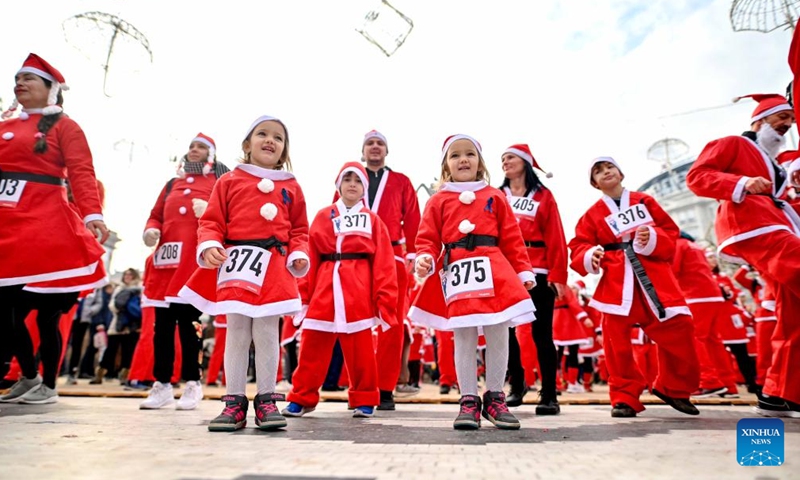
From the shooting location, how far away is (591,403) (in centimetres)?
543

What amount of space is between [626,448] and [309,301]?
2.59 meters

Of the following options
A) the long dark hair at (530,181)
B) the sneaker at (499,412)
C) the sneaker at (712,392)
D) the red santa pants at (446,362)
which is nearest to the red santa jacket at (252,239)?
the sneaker at (499,412)

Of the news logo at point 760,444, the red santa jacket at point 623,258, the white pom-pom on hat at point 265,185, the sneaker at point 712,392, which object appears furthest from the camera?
the sneaker at point 712,392

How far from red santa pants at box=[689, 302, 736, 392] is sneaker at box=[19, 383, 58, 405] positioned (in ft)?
21.7

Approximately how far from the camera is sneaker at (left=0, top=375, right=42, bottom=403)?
418 cm

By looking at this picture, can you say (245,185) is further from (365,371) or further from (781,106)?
(781,106)

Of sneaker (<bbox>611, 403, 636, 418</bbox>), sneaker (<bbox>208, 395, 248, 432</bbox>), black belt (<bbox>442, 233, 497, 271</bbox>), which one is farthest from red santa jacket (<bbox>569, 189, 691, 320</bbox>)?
sneaker (<bbox>208, 395, 248, 432</bbox>)

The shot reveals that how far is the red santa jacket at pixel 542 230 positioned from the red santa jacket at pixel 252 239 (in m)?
2.04

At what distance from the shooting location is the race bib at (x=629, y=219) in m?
4.21

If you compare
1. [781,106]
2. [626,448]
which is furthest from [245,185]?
[781,106]

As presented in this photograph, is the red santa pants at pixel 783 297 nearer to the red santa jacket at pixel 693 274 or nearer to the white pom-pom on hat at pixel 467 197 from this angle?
the white pom-pom on hat at pixel 467 197

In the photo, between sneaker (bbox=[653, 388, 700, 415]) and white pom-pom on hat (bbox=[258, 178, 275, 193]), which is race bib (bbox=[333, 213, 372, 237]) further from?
sneaker (bbox=[653, 388, 700, 415])

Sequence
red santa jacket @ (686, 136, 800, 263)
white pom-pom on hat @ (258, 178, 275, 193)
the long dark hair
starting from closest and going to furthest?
white pom-pom on hat @ (258, 178, 275, 193) < red santa jacket @ (686, 136, 800, 263) < the long dark hair

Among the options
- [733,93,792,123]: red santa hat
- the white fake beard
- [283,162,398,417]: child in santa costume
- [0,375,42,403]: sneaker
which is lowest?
[0,375,42,403]: sneaker
